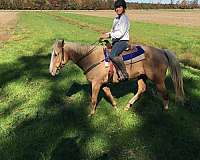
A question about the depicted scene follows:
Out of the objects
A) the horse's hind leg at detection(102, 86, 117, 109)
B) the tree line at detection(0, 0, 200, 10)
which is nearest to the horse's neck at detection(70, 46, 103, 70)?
the horse's hind leg at detection(102, 86, 117, 109)

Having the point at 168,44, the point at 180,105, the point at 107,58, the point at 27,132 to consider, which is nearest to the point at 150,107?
the point at 180,105

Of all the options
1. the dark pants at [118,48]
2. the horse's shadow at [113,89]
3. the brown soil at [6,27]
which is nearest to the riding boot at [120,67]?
the dark pants at [118,48]

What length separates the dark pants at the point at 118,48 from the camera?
8914 millimetres

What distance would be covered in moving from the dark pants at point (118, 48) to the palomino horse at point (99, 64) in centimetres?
30

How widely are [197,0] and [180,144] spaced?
132m

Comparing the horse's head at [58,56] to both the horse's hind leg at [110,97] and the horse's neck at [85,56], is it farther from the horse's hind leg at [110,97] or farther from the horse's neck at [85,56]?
the horse's hind leg at [110,97]

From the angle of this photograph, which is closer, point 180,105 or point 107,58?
point 107,58

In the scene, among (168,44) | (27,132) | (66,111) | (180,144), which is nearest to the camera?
(180,144)

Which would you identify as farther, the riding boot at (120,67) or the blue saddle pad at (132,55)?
the blue saddle pad at (132,55)

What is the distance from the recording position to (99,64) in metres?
8.91

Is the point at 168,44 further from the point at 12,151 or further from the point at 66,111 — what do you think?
the point at 12,151

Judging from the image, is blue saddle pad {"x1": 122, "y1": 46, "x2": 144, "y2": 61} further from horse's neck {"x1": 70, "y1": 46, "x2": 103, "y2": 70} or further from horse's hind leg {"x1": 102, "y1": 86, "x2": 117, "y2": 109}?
A: horse's hind leg {"x1": 102, "y1": 86, "x2": 117, "y2": 109}

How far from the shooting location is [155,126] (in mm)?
8570

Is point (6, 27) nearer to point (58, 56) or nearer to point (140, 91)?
point (140, 91)
